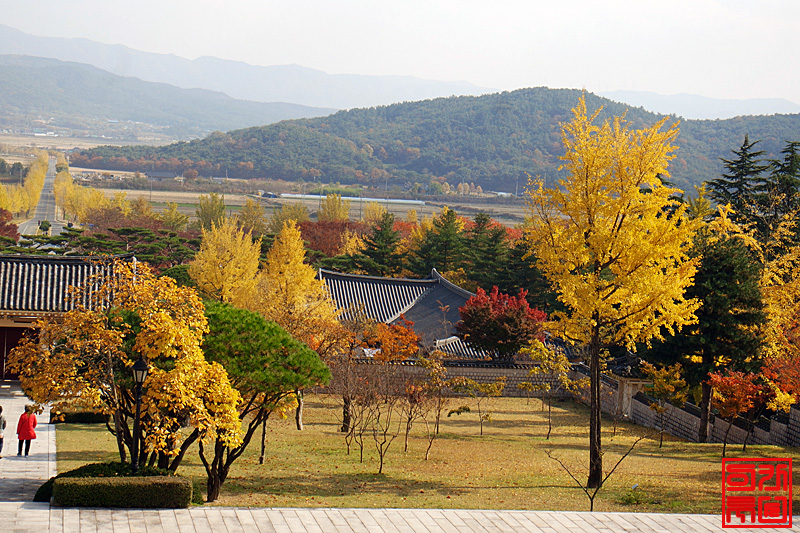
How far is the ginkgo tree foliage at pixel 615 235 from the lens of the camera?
1362 centimetres

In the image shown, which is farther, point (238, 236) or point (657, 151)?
point (238, 236)

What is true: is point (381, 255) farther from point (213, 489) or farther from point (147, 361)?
point (147, 361)

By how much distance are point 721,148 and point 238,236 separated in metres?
113

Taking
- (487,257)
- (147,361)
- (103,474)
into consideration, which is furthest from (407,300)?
(103,474)

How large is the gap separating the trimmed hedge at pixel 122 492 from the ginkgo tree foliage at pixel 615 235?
24.0 ft

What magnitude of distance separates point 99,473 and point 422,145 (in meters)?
167

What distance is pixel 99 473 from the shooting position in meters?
11.0

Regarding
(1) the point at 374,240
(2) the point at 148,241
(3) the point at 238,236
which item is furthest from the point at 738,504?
(2) the point at 148,241

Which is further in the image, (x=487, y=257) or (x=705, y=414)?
(x=487, y=257)

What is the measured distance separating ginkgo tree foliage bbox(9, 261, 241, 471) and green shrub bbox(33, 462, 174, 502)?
34 cm

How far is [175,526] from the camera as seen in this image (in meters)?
9.94

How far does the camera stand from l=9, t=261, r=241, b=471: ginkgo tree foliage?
1080 cm

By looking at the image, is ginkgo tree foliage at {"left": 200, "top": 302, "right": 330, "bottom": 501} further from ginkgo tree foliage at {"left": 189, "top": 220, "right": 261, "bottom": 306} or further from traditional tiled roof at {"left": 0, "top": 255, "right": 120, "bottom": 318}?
ginkgo tree foliage at {"left": 189, "top": 220, "right": 261, "bottom": 306}

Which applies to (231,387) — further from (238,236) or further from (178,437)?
(238,236)
